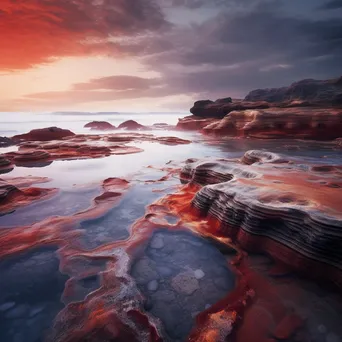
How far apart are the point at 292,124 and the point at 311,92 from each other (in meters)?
34.9

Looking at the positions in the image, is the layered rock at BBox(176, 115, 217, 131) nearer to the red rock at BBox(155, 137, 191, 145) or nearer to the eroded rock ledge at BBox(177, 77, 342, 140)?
the eroded rock ledge at BBox(177, 77, 342, 140)

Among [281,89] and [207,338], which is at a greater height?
[281,89]

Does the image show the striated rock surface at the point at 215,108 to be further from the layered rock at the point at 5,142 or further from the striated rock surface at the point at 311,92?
the layered rock at the point at 5,142

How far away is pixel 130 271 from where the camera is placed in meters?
5.11

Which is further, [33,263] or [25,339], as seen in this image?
[33,263]

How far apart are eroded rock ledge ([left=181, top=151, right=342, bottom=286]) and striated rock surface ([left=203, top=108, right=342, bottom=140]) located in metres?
24.7

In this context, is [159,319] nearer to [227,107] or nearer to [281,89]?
[227,107]

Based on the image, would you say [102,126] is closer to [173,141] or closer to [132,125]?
[132,125]

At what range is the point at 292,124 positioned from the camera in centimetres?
3120

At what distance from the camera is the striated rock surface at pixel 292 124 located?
29.0 metres

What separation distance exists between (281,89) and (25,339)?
86265 mm

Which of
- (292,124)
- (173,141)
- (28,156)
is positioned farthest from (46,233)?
(292,124)

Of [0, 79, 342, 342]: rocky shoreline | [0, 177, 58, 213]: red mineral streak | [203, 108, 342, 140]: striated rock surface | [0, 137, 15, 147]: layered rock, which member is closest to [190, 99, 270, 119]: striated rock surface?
[203, 108, 342, 140]: striated rock surface

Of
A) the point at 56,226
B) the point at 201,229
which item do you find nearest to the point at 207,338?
the point at 201,229
